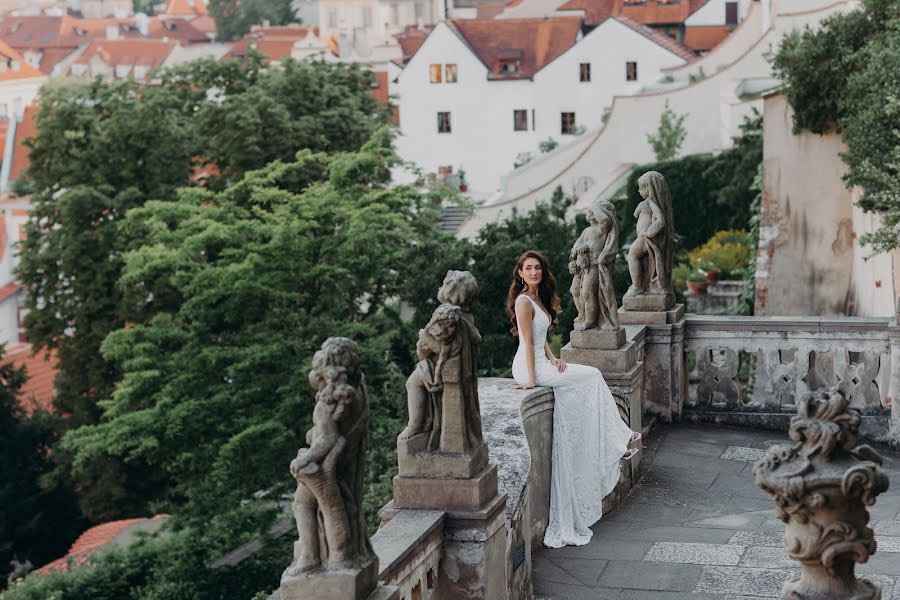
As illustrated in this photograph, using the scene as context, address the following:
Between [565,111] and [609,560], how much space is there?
6198 centimetres

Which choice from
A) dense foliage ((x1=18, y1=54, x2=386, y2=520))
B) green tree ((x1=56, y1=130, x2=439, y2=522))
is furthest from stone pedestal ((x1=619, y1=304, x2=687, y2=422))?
dense foliage ((x1=18, y1=54, x2=386, y2=520))

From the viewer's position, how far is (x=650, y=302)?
41.7 ft

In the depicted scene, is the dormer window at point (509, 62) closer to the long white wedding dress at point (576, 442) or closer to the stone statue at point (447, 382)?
the long white wedding dress at point (576, 442)

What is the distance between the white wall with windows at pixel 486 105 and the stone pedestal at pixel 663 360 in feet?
186

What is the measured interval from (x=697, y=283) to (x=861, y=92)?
9.99 m

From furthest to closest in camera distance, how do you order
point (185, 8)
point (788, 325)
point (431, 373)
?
1. point (185, 8)
2. point (788, 325)
3. point (431, 373)

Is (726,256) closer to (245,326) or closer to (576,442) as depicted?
(245,326)

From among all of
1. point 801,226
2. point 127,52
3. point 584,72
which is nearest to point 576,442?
point 801,226

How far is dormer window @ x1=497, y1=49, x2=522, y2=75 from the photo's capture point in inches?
2906

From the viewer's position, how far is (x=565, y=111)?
70.4m

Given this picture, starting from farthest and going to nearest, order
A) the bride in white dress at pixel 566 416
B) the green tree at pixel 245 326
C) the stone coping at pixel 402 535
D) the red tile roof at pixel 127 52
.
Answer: the red tile roof at pixel 127 52 < the green tree at pixel 245 326 < the bride in white dress at pixel 566 416 < the stone coping at pixel 402 535

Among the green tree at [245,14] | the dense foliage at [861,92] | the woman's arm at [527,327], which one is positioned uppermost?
the green tree at [245,14]

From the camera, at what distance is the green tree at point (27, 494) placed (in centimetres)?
3703

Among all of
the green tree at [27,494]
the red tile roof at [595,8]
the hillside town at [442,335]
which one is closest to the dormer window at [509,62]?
the hillside town at [442,335]
